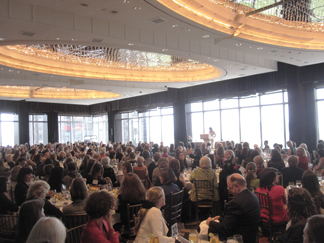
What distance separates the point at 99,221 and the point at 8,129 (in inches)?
838

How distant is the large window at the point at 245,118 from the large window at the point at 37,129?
12216 millimetres

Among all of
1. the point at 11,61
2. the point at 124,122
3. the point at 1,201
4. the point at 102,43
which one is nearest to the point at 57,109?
the point at 124,122

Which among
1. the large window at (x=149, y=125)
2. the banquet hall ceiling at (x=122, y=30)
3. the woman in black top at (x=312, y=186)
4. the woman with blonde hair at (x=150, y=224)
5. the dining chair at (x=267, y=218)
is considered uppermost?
the banquet hall ceiling at (x=122, y=30)

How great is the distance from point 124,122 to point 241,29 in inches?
655

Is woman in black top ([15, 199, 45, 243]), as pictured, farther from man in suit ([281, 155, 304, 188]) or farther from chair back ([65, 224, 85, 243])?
man in suit ([281, 155, 304, 188])

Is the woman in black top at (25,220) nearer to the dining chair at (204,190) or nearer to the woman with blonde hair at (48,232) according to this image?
the woman with blonde hair at (48,232)

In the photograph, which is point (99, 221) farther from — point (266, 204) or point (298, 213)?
point (266, 204)

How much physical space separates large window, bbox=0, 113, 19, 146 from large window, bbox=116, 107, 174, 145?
300 inches

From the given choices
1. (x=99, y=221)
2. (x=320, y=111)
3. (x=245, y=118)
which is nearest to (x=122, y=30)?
(x=99, y=221)

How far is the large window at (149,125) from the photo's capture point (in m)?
19.7

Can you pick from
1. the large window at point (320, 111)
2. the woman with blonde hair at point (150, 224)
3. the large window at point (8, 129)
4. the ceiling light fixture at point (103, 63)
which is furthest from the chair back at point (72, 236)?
the large window at point (8, 129)

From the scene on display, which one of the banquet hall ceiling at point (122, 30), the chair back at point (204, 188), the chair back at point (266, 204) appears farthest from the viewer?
the chair back at point (204, 188)

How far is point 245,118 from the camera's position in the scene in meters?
15.0

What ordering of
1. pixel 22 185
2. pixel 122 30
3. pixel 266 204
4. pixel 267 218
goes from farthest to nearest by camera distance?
pixel 122 30, pixel 22 185, pixel 267 218, pixel 266 204
